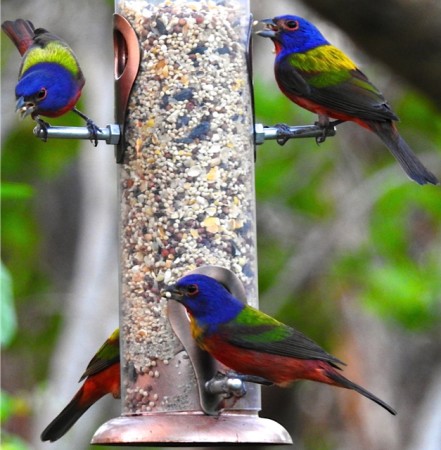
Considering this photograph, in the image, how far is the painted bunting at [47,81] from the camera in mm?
7402

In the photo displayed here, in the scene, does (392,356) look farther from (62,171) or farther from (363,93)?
(363,93)

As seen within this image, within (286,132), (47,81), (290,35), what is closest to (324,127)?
(286,132)

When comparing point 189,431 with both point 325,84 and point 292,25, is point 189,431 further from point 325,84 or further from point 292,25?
point 292,25

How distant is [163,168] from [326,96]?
53.7 inches

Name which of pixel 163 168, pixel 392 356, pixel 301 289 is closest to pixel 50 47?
pixel 163 168

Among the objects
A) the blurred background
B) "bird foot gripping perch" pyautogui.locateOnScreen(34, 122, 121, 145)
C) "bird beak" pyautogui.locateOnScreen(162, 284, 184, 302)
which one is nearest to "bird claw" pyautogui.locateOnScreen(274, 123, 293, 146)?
"bird foot gripping perch" pyautogui.locateOnScreen(34, 122, 121, 145)

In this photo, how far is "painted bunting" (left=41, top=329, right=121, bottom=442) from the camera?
300 inches

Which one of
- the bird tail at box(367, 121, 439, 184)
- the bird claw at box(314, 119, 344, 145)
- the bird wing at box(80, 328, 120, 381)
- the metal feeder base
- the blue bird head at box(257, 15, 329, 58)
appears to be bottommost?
the bird wing at box(80, 328, 120, 381)

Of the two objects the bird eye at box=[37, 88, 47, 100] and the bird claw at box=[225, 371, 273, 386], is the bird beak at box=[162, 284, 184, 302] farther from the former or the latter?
the bird eye at box=[37, 88, 47, 100]

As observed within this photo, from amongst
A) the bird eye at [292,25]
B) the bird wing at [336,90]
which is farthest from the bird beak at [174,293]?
the bird eye at [292,25]

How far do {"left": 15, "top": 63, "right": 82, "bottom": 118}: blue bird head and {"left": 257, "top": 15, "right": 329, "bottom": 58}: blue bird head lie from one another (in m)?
1.37

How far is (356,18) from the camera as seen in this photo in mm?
9438

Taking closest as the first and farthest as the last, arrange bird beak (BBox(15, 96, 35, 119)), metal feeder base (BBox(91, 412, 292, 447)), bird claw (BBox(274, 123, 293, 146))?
metal feeder base (BBox(91, 412, 292, 447))
bird beak (BBox(15, 96, 35, 119))
bird claw (BBox(274, 123, 293, 146))

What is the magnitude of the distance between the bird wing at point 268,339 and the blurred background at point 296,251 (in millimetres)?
5086
